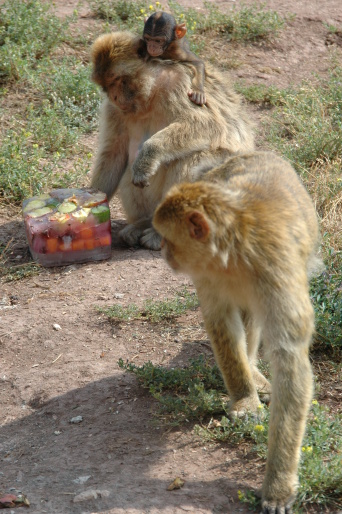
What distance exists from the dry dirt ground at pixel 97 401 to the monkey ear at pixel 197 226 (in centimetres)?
135

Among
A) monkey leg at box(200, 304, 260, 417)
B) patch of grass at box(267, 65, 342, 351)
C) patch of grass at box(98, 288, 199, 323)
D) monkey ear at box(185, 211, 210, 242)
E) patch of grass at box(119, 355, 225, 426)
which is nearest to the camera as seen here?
monkey ear at box(185, 211, 210, 242)

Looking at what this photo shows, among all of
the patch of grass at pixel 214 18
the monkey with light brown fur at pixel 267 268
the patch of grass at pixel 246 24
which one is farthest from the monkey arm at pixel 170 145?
the patch of grass at pixel 246 24

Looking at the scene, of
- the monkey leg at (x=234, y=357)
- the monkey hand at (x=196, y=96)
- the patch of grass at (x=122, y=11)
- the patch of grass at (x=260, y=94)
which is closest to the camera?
the monkey leg at (x=234, y=357)

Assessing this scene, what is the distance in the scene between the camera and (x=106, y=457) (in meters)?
4.35

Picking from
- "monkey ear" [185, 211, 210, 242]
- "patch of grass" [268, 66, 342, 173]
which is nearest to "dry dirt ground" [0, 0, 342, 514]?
"monkey ear" [185, 211, 210, 242]

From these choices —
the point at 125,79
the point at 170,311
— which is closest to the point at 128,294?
the point at 170,311

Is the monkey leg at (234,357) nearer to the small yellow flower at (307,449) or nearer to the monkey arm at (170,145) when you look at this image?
the small yellow flower at (307,449)

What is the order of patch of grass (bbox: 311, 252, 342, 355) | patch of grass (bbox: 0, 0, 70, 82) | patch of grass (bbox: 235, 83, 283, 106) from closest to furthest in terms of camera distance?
1. patch of grass (bbox: 311, 252, 342, 355)
2. patch of grass (bbox: 0, 0, 70, 82)
3. patch of grass (bbox: 235, 83, 283, 106)

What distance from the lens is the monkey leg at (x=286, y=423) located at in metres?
3.68

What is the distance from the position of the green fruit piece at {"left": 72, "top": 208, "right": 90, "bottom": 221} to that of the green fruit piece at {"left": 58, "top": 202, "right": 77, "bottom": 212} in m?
0.06

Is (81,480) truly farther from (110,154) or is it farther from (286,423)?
(110,154)

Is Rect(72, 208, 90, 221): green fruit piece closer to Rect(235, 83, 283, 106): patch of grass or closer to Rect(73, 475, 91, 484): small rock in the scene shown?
Rect(73, 475, 91, 484): small rock

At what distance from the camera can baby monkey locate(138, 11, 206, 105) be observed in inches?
247

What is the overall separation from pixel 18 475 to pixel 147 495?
0.77 meters
